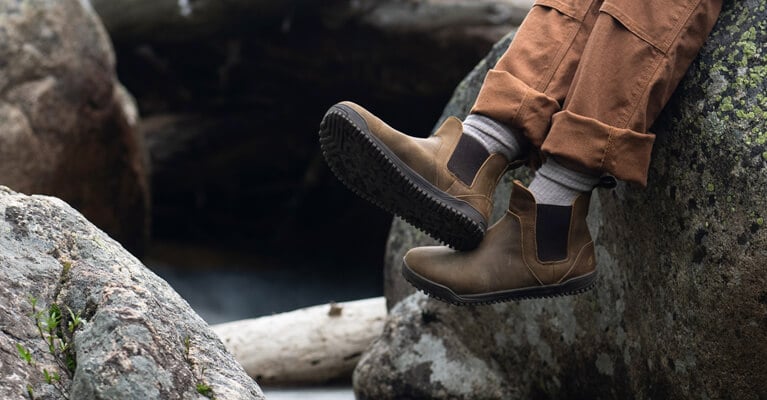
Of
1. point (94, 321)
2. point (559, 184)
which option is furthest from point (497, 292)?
point (94, 321)

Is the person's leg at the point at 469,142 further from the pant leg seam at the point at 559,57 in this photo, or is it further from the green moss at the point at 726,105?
the green moss at the point at 726,105

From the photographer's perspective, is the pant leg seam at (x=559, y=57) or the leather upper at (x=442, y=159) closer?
the leather upper at (x=442, y=159)

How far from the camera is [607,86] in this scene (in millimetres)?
2514

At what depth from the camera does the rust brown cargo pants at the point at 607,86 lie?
249 cm

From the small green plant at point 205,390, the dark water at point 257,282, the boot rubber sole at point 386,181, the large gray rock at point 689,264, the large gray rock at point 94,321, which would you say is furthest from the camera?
the dark water at point 257,282

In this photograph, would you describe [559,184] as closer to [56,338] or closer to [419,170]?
[419,170]

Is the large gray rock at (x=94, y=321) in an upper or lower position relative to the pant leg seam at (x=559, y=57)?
lower

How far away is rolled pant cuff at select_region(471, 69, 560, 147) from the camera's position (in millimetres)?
2531

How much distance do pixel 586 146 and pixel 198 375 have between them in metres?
1.10

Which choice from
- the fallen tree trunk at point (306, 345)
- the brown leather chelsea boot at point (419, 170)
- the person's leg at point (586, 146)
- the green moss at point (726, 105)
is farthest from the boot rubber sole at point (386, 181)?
the fallen tree trunk at point (306, 345)

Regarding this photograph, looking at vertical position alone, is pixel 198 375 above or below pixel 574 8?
below

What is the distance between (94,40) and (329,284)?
3002 mm

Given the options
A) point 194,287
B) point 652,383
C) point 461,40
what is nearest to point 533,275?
point 652,383

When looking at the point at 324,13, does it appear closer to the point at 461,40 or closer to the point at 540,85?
the point at 461,40
